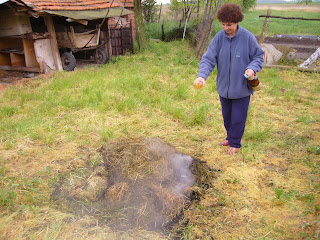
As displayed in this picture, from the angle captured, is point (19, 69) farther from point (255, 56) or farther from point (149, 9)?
point (149, 9)

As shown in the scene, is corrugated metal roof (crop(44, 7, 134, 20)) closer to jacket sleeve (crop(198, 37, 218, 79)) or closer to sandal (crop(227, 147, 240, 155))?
jacket sleeve (crop(198, 37, 218, 79))

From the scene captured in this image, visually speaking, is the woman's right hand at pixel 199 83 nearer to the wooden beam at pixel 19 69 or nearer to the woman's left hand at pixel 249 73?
the woman's left hand at pixel 249 73

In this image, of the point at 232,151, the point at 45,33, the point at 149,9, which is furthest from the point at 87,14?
the point at 149,9

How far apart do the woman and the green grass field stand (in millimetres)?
751

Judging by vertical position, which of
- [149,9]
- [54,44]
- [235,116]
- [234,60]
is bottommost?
[235,116]

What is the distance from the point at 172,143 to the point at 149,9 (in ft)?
64.0

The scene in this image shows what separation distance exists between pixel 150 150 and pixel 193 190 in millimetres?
1047

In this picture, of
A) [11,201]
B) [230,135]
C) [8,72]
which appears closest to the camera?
[11,201]

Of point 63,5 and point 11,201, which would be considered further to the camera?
point 63,5

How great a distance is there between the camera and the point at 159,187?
3.16 meters

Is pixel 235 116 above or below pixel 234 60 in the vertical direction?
below

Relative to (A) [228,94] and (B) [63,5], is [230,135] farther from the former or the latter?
(B) [63,5]

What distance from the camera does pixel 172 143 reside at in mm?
4234

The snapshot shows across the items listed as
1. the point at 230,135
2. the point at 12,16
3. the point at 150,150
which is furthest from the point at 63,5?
the point at 230,135
